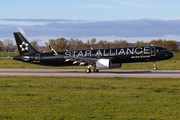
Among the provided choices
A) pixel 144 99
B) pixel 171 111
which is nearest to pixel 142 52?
pixel 144 99

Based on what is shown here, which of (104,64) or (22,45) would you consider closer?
(104,64)

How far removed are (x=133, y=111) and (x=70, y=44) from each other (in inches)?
5197

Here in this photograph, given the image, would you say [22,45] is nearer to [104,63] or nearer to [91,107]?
[104,63]

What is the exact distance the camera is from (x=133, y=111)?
13.0 m

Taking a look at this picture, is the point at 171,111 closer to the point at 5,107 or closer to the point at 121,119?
the point at 121,119

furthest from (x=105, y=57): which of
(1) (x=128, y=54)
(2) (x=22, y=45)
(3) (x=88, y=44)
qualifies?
(3) (x=88, y=44)

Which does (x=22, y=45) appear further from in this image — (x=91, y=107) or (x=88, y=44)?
(x=88, y=44)

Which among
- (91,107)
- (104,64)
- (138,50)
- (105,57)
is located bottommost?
(91,107)

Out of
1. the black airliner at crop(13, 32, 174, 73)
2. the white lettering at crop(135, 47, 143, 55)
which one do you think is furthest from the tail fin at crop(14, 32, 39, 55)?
the white lettering at crop(135, 47, 143, 55)

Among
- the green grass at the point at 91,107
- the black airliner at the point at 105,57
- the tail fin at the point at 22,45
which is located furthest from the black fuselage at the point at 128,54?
the green grass at the point at 91,107

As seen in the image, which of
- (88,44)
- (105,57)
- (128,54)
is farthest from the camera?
(88,44)

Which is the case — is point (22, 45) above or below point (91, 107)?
above

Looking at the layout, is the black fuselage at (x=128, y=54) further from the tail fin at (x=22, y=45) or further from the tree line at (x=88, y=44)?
the tree line at (x=88, y=44)

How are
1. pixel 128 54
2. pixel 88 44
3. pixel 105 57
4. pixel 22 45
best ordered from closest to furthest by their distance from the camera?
pixel 128 54 < pixel 105 57 < pixel 22 45 < pixel 88 44
